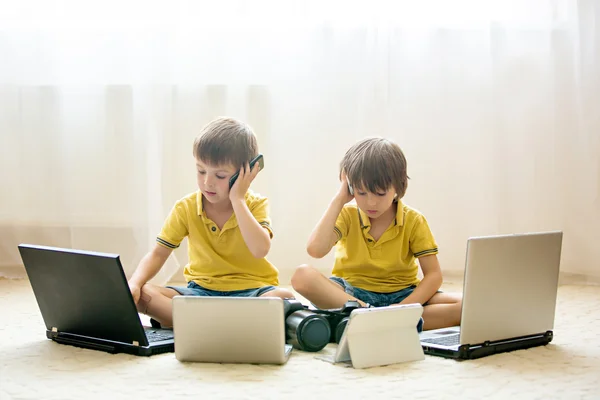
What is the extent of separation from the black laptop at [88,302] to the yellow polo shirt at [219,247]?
20 centimetres

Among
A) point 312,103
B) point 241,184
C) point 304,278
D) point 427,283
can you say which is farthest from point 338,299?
point 312,103

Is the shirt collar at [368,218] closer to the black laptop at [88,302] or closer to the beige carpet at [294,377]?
the beige carpet at [294,377]

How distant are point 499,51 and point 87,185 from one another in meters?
1.15

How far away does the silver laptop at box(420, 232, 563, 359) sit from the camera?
4.16 feet

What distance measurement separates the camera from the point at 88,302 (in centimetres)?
133

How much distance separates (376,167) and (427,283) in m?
0.25

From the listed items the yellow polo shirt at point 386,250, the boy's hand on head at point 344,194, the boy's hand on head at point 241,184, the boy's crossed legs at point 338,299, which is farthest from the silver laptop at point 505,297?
the boy's hand on head at point 241,184

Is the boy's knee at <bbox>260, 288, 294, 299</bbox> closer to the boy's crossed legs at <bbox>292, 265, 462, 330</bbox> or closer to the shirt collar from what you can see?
the boy's crossed legs at <bbox>292, 265, 462, 330</bbox>

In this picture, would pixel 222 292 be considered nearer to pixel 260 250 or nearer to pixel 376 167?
pixel 260 250

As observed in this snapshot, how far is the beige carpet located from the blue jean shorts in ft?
0.64

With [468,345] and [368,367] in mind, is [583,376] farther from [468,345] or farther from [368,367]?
[368,367]

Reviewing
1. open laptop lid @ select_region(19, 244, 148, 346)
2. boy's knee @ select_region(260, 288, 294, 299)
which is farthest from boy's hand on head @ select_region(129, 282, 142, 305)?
boy's knee @ select_region(260, 288, 294, 299)

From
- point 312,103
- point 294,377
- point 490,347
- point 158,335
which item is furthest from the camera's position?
point 312,103

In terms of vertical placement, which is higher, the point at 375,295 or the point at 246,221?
the point at 246,221
